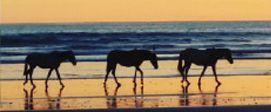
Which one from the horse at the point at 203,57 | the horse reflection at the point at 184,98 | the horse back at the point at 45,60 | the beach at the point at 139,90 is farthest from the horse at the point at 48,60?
the horse reflection at the point at 184,98

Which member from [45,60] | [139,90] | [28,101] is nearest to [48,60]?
[45,60]

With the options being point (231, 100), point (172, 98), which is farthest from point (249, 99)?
point (172, 98)

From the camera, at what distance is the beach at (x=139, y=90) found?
38.0 ft

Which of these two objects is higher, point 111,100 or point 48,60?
point 48,60

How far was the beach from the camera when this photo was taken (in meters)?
11.6

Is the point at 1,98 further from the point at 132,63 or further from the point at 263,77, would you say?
the point at 263,77

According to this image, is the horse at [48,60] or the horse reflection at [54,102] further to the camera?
the horse at [48,60]

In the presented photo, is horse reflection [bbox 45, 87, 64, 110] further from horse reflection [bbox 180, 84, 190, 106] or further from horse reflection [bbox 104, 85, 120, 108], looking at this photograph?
horse reflection [bbox 180, 84, 190, 106]

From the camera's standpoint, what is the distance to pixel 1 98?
12.9 m

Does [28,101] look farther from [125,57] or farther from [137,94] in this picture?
[125,57]

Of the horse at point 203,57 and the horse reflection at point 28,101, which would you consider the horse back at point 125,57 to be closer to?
the horse at point 203,57

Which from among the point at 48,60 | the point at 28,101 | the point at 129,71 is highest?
the point at 48,60

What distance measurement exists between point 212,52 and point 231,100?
5298 mm

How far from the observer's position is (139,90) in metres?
14.8
